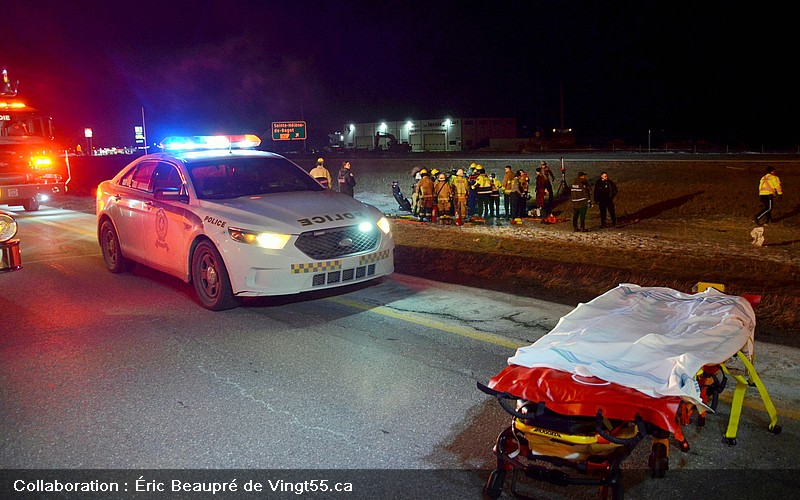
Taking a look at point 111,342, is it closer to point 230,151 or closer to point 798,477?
point 230,151

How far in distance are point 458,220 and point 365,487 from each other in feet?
54.1

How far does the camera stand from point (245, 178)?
28.2 feet

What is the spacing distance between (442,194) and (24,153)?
11.2 m

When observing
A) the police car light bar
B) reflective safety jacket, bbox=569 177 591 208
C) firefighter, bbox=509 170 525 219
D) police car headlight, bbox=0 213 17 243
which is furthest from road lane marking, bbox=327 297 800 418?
Answer: firefighter, bbox=509 170 525 219

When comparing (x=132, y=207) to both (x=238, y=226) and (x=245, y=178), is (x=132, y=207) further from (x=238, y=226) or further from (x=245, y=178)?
(x=238, y=226)

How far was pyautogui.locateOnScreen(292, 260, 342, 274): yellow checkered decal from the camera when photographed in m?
6.98

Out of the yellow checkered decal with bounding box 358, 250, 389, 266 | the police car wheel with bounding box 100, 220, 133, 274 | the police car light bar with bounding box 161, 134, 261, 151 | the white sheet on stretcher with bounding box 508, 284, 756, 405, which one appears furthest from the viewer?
the police car wheel with bounding box 100, 220, 133, 274

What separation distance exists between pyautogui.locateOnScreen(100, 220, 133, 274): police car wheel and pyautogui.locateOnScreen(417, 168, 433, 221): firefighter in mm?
11762

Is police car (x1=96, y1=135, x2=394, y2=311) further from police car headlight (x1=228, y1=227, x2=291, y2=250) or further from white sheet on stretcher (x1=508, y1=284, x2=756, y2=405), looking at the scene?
white sheet on stretcher (x1=508, y1=284, x2=756, y2=405)

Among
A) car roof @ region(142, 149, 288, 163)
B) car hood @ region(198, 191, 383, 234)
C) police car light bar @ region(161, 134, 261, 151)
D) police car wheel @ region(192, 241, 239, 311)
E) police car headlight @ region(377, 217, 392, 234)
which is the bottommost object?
police car wheel @ region(192, 241, 239, 311)

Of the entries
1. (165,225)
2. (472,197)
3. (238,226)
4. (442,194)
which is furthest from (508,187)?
(238,226)

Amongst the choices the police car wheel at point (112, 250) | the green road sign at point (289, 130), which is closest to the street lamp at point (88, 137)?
the green road sign at point (289, 130)

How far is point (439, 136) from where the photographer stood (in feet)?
217

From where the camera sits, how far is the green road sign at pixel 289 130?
17969 millimetres
